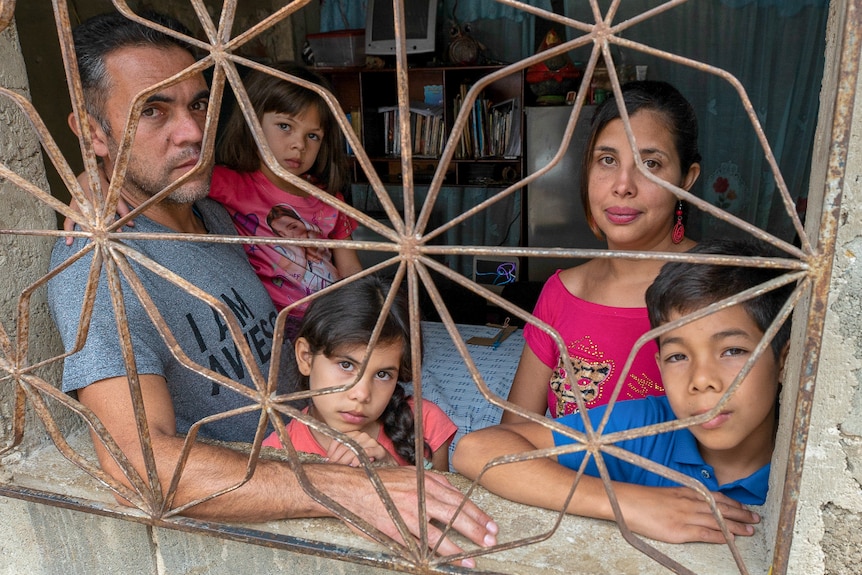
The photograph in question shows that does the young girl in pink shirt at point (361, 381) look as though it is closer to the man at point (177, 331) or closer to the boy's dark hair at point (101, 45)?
the man at point (177, 331)

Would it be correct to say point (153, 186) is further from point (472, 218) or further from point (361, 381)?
point (472, 218)

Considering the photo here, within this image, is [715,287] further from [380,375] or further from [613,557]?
[380,375]

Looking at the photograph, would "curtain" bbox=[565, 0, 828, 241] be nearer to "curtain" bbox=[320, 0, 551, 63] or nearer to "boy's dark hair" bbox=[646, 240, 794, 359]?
"curtain" bbox=[320, 0, 551, 63]

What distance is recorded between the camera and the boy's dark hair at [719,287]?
45.5 inches

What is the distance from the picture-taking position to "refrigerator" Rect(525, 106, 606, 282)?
5.39 metres

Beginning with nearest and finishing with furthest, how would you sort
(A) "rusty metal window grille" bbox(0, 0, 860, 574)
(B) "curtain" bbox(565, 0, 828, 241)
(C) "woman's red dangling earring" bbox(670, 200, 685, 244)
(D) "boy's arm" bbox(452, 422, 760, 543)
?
1. (A) "rusty metal window grille" bbox(0, 0, 860, 574)
2. (D) "boy's arm" bbox(452, 422, 760, 543)
3. (C) "woman's red dangling earring" bbox(670, 200, 685, 244)
4. (B) "curtain" bbox(565, 0, 828, 241)

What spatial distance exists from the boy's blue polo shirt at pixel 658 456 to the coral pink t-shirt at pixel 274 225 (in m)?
1.22

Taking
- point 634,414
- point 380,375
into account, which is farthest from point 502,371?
point 634,414

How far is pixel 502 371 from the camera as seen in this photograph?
3248 millimetres

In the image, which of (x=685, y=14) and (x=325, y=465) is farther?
(x=685, y=14)

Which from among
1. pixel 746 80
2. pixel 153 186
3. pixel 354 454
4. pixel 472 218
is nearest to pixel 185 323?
pixel 153 186

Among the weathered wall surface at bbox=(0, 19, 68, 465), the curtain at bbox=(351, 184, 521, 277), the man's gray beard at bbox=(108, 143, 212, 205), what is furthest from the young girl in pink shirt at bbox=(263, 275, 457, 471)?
the curtain at bbox=(351, 184, 521, 277)

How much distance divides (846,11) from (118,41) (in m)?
1.50

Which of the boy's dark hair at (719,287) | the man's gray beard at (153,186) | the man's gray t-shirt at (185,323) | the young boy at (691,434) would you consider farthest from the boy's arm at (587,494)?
the man's gray beard at (153,186)
